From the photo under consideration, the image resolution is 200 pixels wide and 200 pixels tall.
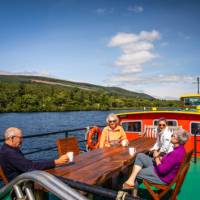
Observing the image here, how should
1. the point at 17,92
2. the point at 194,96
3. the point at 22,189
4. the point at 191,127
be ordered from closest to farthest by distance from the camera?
the point at 22,189 < the point at 191,127 < the point at 194,96 < the point at 17,92

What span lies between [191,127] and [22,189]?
7222mm

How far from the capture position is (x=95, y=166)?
372cm

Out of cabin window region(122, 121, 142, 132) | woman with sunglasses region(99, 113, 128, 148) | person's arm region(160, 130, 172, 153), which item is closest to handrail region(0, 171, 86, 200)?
woman with sunglasses region(99, 113, 128, 148)

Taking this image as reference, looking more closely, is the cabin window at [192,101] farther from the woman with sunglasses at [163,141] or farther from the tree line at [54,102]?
the tree line at [54,102]

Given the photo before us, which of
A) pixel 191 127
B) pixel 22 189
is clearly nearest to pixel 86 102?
pixel 191 127

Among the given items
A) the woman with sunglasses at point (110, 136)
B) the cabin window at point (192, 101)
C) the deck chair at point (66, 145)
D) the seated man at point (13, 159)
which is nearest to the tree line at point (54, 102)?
the cabin window at point (192, 101)

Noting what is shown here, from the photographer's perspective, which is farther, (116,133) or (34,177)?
(116,133)

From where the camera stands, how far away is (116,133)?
5871mm

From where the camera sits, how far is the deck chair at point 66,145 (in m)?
4.90

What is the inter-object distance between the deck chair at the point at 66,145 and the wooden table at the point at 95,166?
1.89ft

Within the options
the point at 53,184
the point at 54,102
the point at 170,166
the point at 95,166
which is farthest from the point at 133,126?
the point at 54,102

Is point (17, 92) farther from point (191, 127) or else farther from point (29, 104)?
point (191, 127)

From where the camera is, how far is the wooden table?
10.4ft

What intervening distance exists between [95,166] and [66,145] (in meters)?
1.53
